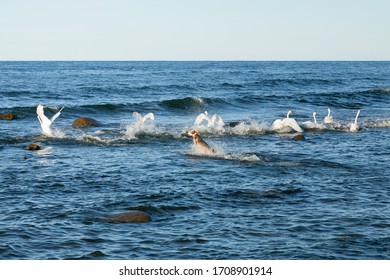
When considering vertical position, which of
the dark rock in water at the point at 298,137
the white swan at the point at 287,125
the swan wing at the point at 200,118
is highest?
the swan wing at the point at 200,118

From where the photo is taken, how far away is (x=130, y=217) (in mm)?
12094

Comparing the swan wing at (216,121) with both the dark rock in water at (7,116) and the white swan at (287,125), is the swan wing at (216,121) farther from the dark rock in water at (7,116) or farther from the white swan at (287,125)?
the dark rock in water at (7,116)

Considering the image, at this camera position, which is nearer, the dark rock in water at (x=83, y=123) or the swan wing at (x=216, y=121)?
the swan wing at (x=216, y=121)

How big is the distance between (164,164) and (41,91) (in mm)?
32565

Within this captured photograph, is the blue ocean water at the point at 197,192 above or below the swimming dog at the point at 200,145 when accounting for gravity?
below

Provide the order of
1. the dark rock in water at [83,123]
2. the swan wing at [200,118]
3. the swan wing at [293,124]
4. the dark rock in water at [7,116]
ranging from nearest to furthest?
the swan wing at [200,118]
the swan wing at [293,124]
the dark rock in water at [83,123]
the dark rock in water at [7,116]

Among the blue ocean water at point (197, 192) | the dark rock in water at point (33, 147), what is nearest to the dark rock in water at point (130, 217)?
the blue ocean water at point (197, 192)

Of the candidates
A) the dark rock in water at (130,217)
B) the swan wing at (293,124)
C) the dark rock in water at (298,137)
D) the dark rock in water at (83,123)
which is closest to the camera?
the dark rock in water at (130,217)

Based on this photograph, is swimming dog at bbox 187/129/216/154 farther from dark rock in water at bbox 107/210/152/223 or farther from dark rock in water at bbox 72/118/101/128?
dark rock in water at bbox 72/118/101/128

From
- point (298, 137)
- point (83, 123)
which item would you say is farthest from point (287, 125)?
point (83, 123)

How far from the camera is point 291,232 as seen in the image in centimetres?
1134

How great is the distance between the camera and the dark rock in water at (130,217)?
39.4 ft

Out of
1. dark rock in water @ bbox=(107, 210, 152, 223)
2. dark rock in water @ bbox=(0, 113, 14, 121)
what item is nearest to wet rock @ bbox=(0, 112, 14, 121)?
dark rock in water @ bbox=(0, 113, 14, 121)

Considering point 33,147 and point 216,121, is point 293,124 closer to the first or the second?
point 216,121
